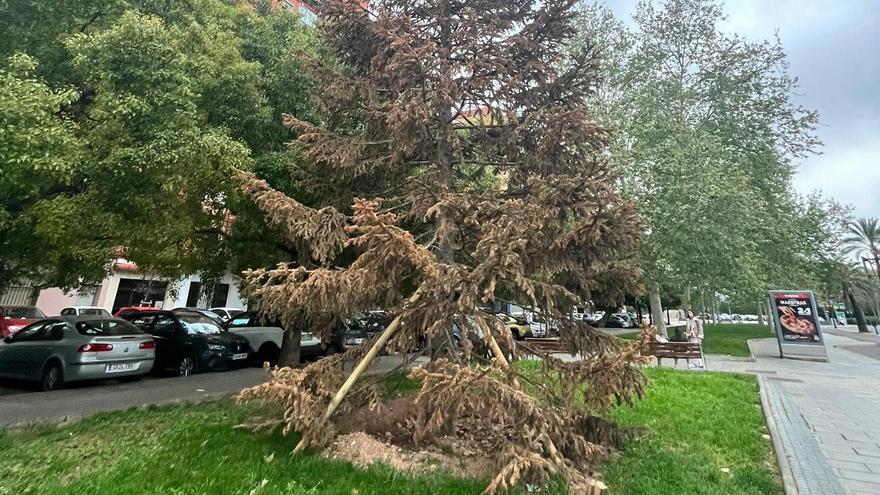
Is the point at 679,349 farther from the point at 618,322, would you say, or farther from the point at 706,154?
the point at 618,322

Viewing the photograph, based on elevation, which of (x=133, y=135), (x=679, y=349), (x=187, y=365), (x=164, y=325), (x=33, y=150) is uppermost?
(x=133, y=135)

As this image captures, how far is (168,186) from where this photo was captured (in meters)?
6.21

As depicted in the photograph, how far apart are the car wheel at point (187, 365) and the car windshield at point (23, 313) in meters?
13.0

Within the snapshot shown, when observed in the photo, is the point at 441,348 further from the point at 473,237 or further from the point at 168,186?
the point at 168,186

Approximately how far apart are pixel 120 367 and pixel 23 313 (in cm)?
1472

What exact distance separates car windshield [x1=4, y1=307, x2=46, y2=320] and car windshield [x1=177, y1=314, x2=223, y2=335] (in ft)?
40.8

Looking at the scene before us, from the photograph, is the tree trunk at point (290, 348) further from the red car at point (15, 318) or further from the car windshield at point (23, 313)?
the car windshield at point (23, 313)

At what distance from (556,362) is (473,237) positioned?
2.12m

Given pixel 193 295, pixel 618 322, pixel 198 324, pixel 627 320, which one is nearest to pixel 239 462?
pixel 198 324

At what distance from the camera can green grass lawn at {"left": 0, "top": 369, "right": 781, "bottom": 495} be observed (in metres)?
3.84

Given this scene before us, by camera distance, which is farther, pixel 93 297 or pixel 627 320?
pixel 627 320

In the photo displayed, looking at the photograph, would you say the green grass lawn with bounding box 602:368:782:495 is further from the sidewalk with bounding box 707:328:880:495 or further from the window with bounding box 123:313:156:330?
the window with bounding box 123:313:156:330

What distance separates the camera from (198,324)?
11.1 meters

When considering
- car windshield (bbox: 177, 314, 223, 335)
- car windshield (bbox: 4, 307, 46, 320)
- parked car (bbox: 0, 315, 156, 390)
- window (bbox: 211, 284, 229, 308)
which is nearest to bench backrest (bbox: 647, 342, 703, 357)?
car windshield (bbox: 177, 314, 223, 335)
